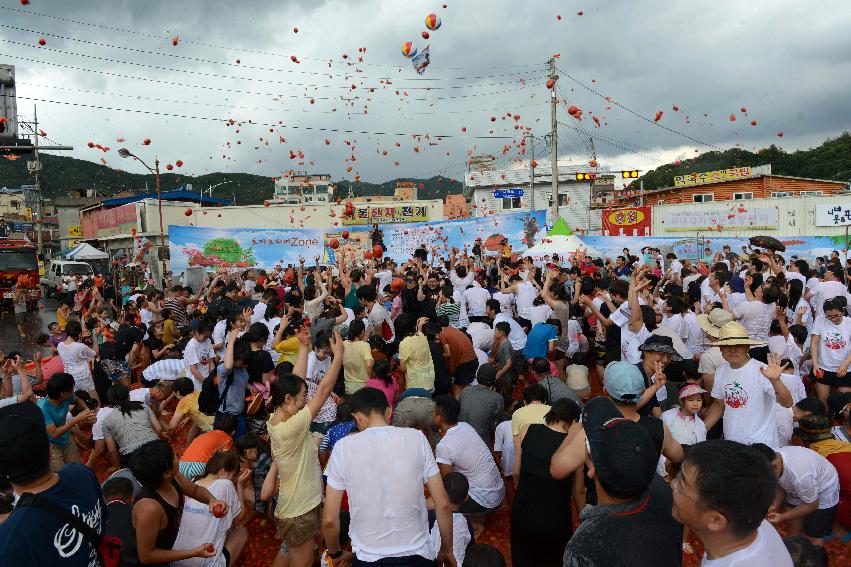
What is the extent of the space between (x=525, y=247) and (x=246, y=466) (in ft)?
56.2

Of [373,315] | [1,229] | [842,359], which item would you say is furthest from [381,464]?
[1,229]

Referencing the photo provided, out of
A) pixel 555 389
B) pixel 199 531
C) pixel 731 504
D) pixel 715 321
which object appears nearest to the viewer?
pixel 731 504

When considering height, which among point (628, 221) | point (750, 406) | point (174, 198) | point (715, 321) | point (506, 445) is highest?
point (174, 198)

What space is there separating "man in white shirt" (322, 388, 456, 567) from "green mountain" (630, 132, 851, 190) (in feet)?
161

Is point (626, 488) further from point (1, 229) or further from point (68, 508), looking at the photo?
point (1, 229)

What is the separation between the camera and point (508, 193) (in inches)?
1548

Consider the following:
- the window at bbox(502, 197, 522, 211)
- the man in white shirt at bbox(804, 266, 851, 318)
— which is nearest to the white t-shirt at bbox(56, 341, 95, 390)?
the man in white shirt at bbox(804, 266, 851, 318)

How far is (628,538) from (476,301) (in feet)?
23.4

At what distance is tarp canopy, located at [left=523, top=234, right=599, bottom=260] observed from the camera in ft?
55.5

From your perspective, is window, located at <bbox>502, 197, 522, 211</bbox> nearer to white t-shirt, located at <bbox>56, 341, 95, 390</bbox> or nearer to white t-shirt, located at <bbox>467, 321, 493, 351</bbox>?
white t-shirt, located at <bbox>467, 321, 493, 351</bbox>

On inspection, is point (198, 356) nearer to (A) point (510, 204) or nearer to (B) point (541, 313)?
(B) point (541, 313)

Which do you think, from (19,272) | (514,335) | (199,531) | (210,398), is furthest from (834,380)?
(19,272)

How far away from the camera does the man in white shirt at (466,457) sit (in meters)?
4.20

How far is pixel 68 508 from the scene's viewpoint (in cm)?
208
